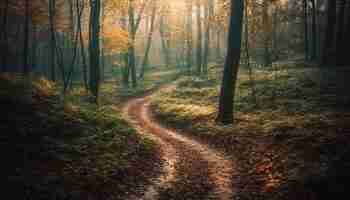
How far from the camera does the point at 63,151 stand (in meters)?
9.12

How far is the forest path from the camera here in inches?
335

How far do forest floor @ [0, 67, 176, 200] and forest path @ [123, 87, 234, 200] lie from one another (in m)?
0.50

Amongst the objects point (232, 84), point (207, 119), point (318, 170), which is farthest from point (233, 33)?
point (318, 170)

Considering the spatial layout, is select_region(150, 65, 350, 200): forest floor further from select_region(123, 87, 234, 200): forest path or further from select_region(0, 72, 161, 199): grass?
select_region(0, 72, 161, 199): grass

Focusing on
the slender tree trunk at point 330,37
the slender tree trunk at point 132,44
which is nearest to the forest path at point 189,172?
the slender tree trunk at point 330,37

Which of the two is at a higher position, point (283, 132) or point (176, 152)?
point (283, 132)

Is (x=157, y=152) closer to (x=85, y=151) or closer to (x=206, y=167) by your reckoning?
(x=206, y=167)

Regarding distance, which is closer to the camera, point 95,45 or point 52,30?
point 95,45

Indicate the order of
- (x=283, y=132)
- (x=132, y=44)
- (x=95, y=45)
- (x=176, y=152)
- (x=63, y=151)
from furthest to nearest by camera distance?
(x=132, y=44) → (x=95, y=45) → (x=176, y=152) → (x=283, y=132) → (x=63, y=151)

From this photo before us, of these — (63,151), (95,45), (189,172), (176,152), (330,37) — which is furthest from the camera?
(330,37)

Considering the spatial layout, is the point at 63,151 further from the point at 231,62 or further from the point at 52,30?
the point at 52,30

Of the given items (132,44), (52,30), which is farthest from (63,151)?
(132,44)

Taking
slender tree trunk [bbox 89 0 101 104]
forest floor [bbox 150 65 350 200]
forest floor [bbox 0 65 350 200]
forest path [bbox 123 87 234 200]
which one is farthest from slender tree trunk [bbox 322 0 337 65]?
slender tree trunk [bbox 89 0 101 104]

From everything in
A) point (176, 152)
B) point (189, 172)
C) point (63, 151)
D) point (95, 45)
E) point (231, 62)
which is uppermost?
point (95, 45)
